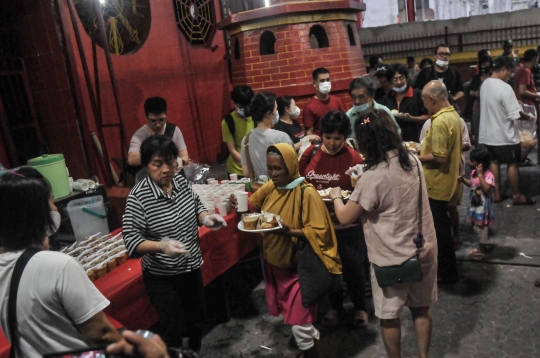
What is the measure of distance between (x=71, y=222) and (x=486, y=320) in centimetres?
389

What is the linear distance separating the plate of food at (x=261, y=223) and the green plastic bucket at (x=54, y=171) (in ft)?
7.01

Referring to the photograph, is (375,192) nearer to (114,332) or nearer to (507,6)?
(114,332)

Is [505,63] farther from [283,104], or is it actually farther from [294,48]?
[294,48]

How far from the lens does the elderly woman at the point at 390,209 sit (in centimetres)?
292

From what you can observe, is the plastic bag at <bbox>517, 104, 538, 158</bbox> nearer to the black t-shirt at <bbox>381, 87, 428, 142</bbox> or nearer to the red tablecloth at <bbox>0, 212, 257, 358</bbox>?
the black t-shirt at <bbox>381, 87, 428, 142</bbox>

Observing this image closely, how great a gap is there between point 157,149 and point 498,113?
504 centimetres

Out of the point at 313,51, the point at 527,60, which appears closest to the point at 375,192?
the point at 313,51

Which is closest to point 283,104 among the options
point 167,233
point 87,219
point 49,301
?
point 87,219

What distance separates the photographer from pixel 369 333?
3980 mm

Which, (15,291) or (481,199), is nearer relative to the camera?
(15,291)

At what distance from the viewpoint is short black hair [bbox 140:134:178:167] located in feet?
9.64

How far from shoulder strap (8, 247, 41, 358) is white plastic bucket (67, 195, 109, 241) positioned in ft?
7.66

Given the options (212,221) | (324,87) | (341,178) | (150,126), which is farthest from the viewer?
(324,87)

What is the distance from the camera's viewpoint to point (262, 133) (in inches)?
162
